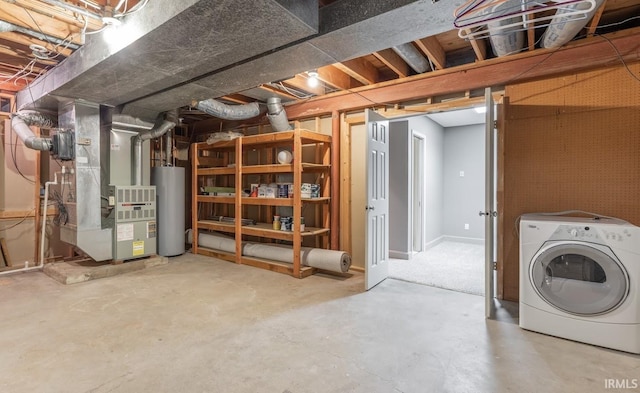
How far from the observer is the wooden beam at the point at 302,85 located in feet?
12.8

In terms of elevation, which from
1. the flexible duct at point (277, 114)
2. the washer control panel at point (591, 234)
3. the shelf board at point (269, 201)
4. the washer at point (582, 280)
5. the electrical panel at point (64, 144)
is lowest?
the washer at point (582, 280)

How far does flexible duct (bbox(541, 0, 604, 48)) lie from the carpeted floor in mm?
2415

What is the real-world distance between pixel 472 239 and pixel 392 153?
264 centimetres

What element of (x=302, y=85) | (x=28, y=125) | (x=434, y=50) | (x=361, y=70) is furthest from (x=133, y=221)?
(x=434, y=50)

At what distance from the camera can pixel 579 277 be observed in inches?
93.2

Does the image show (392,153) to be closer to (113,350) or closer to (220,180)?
(220,180)

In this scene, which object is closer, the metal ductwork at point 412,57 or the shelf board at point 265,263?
the metal ductwork at point 412,57

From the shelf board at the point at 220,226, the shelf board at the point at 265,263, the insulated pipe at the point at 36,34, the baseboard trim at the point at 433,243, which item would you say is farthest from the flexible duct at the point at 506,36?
the shelf board at the point at 220,226

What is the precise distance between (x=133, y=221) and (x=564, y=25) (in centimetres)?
496

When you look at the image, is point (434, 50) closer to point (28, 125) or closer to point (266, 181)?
point (266, 181)

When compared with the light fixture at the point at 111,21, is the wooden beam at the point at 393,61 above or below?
above

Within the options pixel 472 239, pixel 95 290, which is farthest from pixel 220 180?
pixel 472 239

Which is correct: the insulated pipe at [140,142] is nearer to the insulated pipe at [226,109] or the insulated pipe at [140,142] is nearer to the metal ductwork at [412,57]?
the insulated pipe at [226,109]

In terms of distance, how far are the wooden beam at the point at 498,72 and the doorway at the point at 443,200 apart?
996 millimetres
